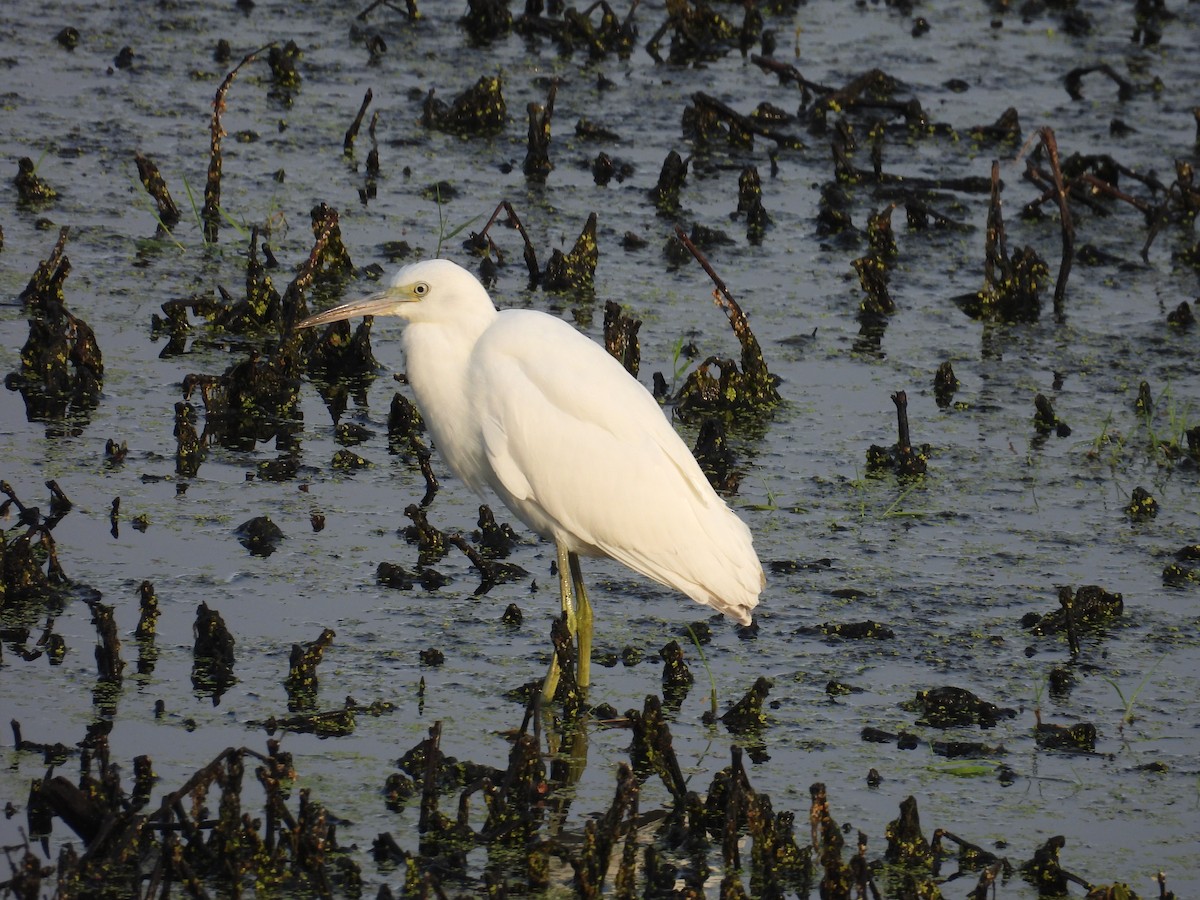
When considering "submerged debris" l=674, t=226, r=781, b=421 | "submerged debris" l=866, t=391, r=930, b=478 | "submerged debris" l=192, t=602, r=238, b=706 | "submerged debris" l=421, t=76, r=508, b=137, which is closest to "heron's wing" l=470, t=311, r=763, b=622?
"submerged debris" l=192, t=602, r=238, b=706

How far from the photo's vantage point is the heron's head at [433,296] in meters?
5.66

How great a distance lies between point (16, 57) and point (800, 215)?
4.79 meters

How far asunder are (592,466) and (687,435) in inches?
72.8

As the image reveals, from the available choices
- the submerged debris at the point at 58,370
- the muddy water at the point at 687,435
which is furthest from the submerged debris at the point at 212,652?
the submerged debris at the point at 58,370

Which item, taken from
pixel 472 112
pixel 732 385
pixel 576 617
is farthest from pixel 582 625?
pixel 472 112

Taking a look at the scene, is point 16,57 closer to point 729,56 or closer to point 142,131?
point 142,131

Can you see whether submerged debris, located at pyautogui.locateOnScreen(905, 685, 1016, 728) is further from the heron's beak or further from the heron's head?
the heron's beak

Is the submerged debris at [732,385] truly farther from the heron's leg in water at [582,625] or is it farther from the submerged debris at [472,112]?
the submerged debris at [472,112]

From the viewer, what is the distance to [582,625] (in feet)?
18.6

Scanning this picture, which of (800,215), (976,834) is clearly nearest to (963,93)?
(800,215)

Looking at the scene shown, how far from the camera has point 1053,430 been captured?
25.2ft

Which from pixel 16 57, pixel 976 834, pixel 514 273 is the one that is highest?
pixel 16 57

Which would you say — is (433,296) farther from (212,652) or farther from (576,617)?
(212,652)

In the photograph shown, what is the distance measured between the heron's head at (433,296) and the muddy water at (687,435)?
0.92 m
